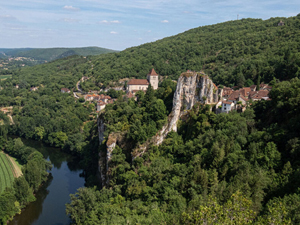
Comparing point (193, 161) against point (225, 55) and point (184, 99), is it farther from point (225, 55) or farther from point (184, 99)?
point (225, 55)

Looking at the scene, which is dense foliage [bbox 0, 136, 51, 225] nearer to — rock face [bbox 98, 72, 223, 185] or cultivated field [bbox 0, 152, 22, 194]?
cultivated field [bbox 0, 152, 22, 194]

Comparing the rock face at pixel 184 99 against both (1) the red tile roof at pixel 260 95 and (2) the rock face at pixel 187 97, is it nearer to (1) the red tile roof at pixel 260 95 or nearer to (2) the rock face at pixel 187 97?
(2) the rock face at pixel 187 97

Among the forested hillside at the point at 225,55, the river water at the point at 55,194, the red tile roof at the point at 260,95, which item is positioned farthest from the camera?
the forested hillside at the point at 225,55

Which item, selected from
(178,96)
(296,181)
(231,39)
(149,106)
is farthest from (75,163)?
(231,39)

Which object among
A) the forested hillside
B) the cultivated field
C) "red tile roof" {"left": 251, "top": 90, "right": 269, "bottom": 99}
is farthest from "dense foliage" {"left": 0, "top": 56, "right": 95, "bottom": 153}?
"red tile roof" {"left": 251, "top": 90, "right": 269, "bottom": 99}

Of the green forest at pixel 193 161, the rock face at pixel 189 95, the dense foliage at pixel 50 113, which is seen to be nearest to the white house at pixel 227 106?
the green forest at pixel 193 161
